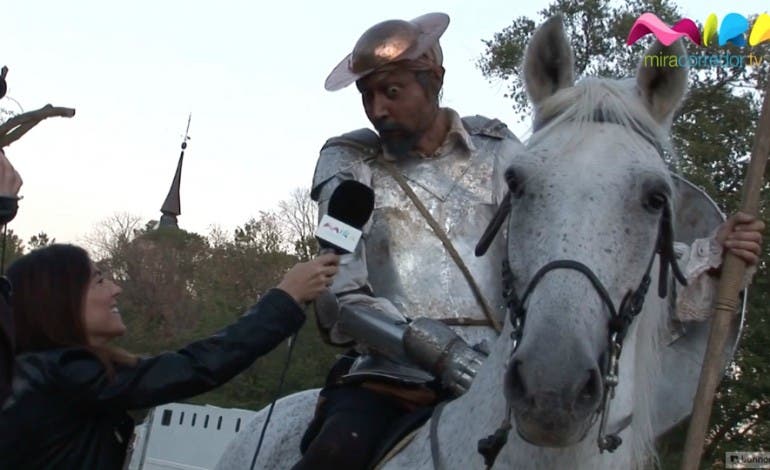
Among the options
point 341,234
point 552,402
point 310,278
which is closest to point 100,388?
point 310,278

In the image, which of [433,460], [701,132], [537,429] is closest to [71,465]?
[433,460]

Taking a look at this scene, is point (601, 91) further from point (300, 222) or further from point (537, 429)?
point (300, 222)

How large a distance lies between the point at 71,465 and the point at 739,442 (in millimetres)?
17005

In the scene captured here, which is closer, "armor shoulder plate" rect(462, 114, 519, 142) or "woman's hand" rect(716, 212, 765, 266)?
"woman's hand" rect(716, 212, 765, 266)

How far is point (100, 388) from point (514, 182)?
4.93 ft

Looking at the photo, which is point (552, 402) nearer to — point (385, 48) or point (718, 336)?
point (718, 336)

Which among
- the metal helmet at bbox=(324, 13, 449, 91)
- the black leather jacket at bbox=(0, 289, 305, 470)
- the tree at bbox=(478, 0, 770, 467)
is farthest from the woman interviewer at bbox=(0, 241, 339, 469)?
A: the tree at bbox=(478, 0, 770, 467)

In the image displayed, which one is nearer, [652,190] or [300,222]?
[652,190]

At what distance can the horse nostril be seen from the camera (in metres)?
3.11

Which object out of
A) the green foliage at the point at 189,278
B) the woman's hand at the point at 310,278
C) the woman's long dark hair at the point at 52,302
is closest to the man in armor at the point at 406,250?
the woman's hand at the point at 310,278

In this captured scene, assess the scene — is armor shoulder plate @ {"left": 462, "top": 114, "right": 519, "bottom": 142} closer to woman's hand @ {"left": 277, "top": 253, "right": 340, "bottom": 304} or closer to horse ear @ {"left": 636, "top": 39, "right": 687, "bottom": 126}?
horse ear @ {"left": 636, "top": 39, "right": 687, "bottom": 126}

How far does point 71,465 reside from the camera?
149 inches

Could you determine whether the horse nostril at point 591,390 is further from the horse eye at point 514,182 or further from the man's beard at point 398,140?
the man's beard at point 398,140

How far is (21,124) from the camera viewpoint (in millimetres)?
3578
